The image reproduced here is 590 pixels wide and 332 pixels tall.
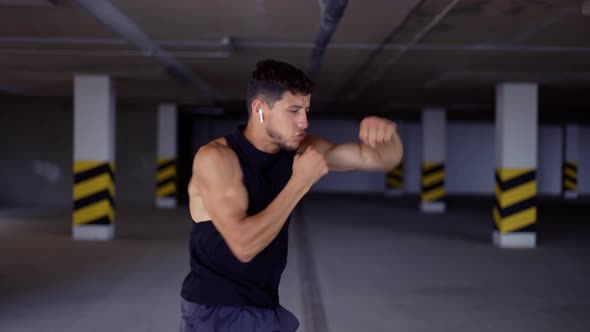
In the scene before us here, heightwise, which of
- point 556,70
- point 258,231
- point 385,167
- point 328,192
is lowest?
point 328,192

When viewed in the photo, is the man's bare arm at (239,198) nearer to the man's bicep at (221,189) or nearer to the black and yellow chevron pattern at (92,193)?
the man's bicep at (221,189)

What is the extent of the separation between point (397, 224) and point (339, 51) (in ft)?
16.9

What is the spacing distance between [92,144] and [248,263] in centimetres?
752

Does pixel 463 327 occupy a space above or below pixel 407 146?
below

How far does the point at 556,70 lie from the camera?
316 inches

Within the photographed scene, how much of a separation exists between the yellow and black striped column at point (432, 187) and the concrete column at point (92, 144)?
7666 millimetres

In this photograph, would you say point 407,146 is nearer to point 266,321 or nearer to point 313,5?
point 313,5

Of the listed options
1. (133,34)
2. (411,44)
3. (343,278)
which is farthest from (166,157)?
(411,44)

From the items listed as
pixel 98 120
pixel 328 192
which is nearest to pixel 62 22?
pixel 98 120

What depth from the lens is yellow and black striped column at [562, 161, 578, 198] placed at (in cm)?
1922

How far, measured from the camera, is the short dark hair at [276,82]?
1929mm

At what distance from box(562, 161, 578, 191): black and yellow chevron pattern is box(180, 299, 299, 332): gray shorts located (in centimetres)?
1925

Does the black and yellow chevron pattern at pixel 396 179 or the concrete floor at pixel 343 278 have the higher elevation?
the black and yellow chevron pattern at pixel 396 179

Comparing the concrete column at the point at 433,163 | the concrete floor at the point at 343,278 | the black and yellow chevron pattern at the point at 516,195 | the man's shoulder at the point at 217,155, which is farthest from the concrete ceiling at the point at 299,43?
the concrete column at the point at 433,163
